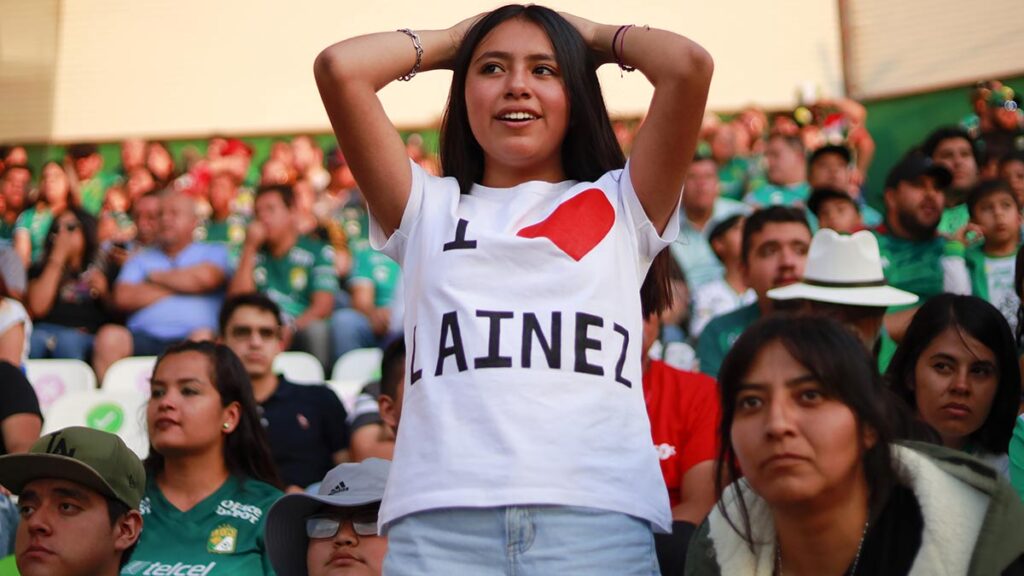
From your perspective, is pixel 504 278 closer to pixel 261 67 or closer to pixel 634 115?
pixel 634 115

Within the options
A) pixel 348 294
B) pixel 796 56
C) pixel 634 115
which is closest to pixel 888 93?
pixel 796 56

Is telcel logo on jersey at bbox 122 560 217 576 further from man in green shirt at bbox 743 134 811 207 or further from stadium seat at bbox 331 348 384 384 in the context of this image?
man in green shirt at bbox 743 134 811 207

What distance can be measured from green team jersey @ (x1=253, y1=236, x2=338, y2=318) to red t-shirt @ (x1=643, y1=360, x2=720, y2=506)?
13.1 ft

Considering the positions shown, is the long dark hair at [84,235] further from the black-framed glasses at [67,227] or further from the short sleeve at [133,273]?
the short sleeve at [133,273]

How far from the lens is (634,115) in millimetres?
10930

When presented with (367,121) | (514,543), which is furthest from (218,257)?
(514,543)

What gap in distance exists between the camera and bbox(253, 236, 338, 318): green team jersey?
26.0 ft

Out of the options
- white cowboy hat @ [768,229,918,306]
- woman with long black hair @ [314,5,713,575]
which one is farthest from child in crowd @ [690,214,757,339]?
woman with long black hair @ [314,5,713,575]

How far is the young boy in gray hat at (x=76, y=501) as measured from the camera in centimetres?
348

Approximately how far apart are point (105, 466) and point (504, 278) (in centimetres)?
168

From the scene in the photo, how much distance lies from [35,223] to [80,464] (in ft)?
18.4

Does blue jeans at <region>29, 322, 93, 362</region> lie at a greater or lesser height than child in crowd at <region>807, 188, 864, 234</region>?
lesser

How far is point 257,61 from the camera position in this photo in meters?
12.1

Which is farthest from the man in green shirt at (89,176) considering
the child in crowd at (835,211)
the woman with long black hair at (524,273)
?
the woman with long black hair at (524,273)
